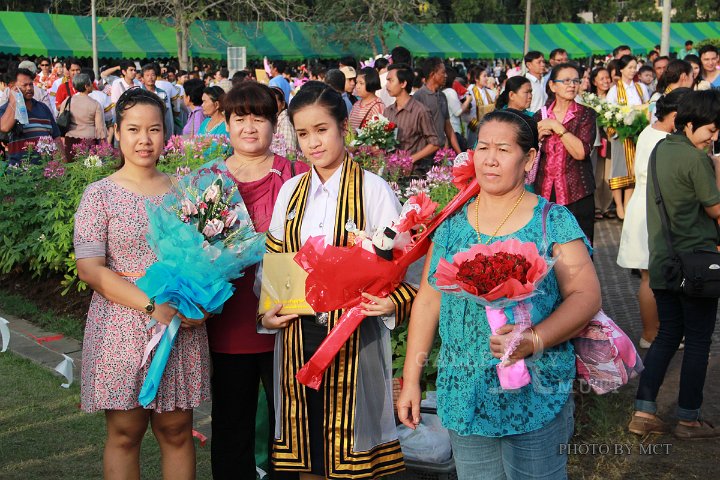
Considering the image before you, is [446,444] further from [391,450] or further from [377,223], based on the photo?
[377,223]

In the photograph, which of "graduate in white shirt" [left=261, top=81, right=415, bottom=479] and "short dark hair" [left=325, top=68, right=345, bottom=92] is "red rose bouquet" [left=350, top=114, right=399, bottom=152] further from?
"graduate in white shirt" [left=261, top=81, right=415, bottom=479]

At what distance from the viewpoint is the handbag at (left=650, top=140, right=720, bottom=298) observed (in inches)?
197

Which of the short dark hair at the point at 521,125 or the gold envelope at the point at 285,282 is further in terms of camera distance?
the gold envelope at the point at 285,282

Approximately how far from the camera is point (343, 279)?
3.55 metres

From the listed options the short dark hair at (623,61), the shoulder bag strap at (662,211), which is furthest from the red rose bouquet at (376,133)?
the short dark hair at (623,61)

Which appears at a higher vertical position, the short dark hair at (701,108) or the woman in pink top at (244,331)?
the short dark hair at (701,108)

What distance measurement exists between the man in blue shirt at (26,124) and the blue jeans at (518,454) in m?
9.48

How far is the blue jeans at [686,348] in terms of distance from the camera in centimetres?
528

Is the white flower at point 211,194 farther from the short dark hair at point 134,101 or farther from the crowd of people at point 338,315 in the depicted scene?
the short dark hair at point 134,101

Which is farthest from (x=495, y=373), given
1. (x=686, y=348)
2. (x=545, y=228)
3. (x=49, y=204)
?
(x=49, y=204)

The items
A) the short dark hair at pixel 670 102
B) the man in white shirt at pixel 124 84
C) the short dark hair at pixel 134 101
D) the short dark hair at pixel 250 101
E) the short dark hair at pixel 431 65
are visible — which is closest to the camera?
the short dark hair at pixel 134 101

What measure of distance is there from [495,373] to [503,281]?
45 centimetres

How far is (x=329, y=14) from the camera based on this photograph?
36.8 meters

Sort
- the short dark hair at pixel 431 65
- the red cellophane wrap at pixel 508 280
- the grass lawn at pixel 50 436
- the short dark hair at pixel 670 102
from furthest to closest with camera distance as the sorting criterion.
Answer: the short dark hair at pixel 431 65 → the short dark hair at pixel 670 102 → the grass lawn at pixel 50 436 → the red cellophane wrap at pixel 508 280
